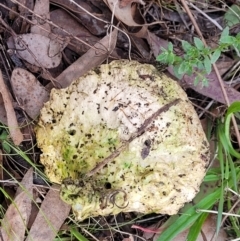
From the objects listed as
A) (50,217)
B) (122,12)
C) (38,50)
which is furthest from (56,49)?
(50,217)

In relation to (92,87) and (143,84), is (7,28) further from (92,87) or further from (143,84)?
(143,84)

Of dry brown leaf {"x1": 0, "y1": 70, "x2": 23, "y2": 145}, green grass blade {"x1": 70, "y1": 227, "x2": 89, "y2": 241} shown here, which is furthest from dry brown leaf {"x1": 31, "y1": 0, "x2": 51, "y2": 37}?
green grass blade {"x1": 70, "y1": 227, "x2": 89, "y2": 241}

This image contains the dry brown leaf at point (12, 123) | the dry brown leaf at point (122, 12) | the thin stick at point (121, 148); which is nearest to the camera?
the thin stick at point (121, 148)

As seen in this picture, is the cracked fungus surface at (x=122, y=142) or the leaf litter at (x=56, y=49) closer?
the cracked fungus surface at (x=122, y=142)

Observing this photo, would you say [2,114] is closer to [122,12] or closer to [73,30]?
[73,30]

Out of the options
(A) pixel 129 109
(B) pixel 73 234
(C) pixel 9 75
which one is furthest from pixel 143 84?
(B) pixel 73 234

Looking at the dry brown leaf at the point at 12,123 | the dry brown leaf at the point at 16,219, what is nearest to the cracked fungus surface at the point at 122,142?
the dry brown leaf at the point at 12,123

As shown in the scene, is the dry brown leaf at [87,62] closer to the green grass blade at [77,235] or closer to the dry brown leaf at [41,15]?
the dry brown leaf at [41,15]
